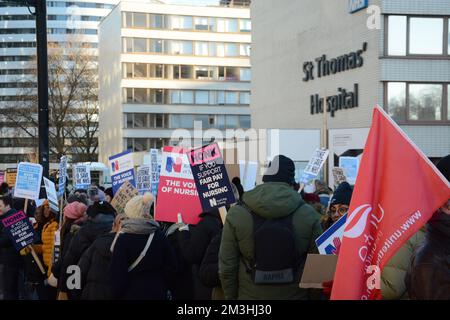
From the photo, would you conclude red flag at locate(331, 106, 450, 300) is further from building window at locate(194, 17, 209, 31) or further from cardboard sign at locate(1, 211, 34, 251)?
building window at locate(194, 17, 209, 31)

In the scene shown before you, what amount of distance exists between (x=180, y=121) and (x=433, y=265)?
66.6 meters

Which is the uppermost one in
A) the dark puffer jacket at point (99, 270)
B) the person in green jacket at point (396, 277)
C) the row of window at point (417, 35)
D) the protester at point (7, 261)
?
the row of window at point (417, 35)

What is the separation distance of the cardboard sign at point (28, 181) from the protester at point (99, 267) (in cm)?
509

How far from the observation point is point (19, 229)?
27.1ft

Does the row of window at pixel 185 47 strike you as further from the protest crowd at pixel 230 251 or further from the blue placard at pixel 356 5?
the protest crowd at pixel 230 251

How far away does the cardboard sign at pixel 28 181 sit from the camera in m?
10.6

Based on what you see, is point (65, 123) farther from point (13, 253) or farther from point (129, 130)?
point (13, 253)

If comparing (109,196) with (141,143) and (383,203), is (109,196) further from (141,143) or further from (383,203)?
(141,143)

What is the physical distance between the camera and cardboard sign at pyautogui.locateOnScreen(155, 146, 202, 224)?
713 centimetres

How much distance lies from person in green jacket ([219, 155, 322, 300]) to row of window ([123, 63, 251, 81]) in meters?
62.9

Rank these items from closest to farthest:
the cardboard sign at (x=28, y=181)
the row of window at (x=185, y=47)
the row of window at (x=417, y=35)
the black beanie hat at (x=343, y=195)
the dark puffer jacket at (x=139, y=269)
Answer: the dark puffer jacket at (x=139, y=269) < the black beanie hat at (x=343, y=195) < the cardboard sign at (x=28, y=181) < the row of window at (x=417, y=35) < the row of window at (x=185, y=47)

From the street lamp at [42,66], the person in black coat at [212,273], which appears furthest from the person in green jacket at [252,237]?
the street lamp at [42,66]

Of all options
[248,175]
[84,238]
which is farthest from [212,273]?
[248,175]

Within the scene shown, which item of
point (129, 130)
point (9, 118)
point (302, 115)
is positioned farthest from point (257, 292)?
point (129, 130)
